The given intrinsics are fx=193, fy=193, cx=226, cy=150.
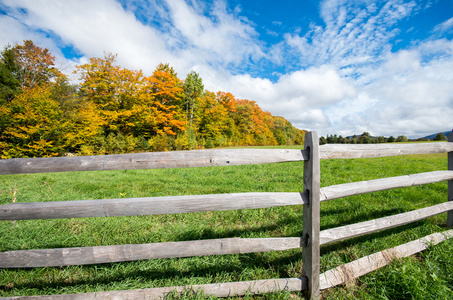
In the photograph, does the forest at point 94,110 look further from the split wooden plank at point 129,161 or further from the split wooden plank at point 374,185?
the split wooden plank at point 374,185

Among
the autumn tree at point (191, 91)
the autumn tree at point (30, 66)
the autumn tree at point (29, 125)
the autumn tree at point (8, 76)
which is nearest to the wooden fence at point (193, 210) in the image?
the autumn tree at point (29, 125)

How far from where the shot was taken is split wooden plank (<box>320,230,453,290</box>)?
87.3 inches

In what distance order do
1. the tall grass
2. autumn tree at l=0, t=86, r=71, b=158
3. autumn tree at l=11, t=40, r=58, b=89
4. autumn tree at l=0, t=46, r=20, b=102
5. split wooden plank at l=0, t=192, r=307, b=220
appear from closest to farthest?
split wooden plank at l=0, t=192, r=307, b=220 → the tall grass → autumn tree at l=0, t=86, r=71, b=158 → autumn tree at l=0, t=46, r=20, b=102 → autumn tree at l=11, t=40, r=58, b=89

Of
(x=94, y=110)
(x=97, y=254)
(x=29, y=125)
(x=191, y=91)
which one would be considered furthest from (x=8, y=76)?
(x=97, y=254)

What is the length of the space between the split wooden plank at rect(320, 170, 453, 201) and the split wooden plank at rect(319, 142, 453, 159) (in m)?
0.37

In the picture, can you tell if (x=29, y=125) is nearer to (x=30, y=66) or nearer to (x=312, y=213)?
(x=30, y=66)

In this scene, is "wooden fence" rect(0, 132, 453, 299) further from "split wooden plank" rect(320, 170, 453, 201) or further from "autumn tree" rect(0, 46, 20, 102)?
"autumn tree" rect(0, 46, 20, 102)

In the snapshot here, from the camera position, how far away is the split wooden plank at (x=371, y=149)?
228 centimetres

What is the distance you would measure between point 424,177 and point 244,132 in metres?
50.6

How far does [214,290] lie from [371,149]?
266cm

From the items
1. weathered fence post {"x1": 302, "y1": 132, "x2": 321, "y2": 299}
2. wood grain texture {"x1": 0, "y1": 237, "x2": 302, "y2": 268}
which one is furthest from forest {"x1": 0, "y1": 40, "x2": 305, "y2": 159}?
weathered fence post {"x1": 302, "y1": 132, "x2": 321, "y2": 299}

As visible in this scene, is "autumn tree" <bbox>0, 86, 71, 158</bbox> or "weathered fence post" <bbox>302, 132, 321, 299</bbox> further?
"autumn tree" <bbox>0, 86, 71, 158</bbox>

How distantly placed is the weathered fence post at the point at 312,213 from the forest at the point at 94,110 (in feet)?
79.3

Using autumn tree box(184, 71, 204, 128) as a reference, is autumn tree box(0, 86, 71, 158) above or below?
below
